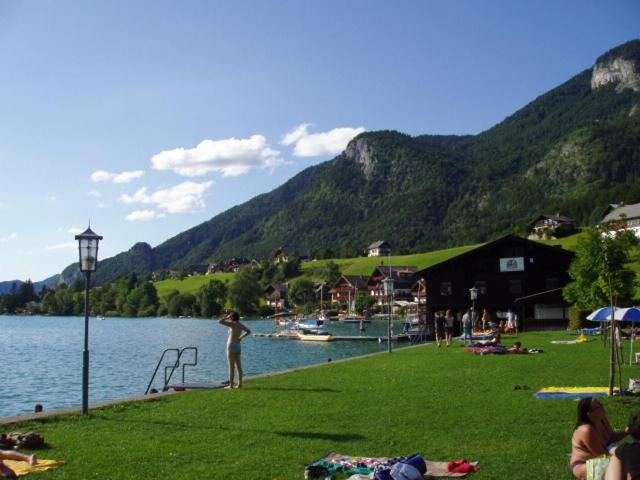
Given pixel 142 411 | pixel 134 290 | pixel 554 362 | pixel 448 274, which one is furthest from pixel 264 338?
pixel 134 290

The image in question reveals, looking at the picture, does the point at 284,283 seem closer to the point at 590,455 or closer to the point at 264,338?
the point at 264,338

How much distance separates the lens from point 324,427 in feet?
38.9

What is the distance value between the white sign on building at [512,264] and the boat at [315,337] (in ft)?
75.7

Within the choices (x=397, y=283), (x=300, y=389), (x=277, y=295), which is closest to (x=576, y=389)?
(x=300, y=389)

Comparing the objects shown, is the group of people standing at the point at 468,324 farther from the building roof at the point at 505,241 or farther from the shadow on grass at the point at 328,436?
the shadow on grass at the point at 328,436

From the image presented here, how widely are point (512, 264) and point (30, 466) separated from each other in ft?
170

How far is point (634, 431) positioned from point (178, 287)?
651 ft

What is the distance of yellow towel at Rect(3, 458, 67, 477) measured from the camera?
28.9ft

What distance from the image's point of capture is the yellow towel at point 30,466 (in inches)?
347

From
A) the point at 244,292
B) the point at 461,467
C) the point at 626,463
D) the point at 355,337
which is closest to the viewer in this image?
the point at 626,463

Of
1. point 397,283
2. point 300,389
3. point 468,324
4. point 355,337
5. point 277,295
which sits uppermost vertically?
point 397,283

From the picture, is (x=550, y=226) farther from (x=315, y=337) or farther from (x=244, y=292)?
(x=315, y=337)

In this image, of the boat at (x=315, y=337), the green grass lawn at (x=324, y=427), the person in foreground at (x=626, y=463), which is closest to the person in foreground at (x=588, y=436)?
the green grass lawn at (x=324, y=427)

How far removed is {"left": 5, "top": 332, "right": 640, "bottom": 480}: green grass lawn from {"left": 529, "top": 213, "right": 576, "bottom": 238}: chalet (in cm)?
12120
